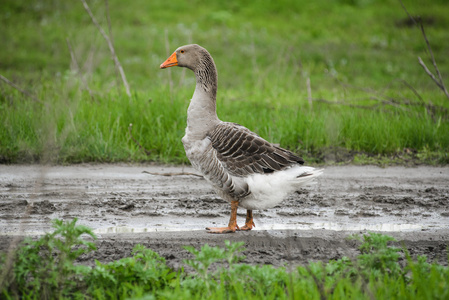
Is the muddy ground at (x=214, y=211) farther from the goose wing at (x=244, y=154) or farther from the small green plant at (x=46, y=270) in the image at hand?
the goose wing at (x=244, y=154)

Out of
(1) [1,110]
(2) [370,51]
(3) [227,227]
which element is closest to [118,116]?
(1) [1,110]

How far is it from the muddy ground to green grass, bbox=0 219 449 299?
411 mm

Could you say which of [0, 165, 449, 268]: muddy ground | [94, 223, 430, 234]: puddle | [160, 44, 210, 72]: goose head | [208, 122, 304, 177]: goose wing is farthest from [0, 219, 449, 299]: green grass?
[160, 44, 210, 72]: goose head

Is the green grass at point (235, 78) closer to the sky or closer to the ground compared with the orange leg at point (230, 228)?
closer to the sky

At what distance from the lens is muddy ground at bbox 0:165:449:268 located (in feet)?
13.9

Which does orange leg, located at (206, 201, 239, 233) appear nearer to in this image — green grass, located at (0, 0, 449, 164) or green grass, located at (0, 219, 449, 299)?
green grass, located at (0, 219, 449, 299)

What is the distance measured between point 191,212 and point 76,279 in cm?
199

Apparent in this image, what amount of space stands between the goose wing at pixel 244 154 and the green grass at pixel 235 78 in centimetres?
141

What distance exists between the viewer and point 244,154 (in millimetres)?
4605

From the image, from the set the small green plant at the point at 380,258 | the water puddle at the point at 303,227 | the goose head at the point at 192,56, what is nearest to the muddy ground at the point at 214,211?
the water puddle at the point at 303,227

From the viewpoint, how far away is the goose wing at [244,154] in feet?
15.0

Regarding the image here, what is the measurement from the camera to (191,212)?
5246mm

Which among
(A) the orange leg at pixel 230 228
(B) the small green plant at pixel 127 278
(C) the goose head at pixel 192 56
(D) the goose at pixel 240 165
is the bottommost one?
(B) the small green plant at pixel 127 278

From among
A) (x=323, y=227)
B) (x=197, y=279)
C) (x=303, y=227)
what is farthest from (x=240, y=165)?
(x=197, y=279)
